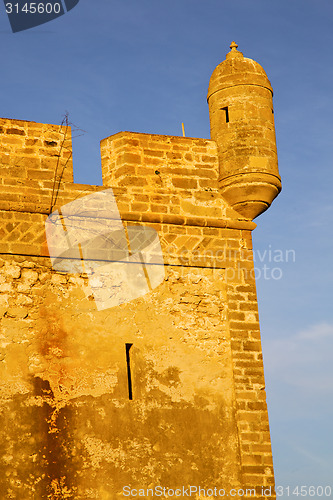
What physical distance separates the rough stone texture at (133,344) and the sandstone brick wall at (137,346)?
0.04 feet

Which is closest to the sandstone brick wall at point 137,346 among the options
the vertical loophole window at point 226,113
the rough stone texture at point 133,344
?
the rough stone texture at point 133,344

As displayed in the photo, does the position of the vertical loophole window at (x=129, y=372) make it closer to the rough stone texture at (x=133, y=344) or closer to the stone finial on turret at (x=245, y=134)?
the rough stone texture at (x=133, y=344)

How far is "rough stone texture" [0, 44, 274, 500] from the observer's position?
29.7 ft

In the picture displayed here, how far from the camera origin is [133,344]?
9688 mm

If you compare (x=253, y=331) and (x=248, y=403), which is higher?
(x=253, y=331)

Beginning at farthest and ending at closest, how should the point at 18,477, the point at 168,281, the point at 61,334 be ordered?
the point at 168,281 → the point at 61,334 → the point at 18,477

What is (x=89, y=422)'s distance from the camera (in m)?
9.21

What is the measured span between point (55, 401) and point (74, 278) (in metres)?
1.29

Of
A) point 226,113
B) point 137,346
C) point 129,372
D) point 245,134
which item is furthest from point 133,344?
point 226,113

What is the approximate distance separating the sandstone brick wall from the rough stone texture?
1 centimetres

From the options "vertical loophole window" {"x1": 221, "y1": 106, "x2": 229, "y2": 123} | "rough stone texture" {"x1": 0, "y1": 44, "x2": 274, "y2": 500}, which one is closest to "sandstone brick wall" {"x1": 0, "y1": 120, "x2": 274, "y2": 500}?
"rough stone texture" {"x1": 0, "y1": 44, "x2": 274, "y2": 500}

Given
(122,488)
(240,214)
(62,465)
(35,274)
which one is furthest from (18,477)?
(240,214)

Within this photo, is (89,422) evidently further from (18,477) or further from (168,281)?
(168,281)

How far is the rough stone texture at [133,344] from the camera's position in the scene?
29.7ft
